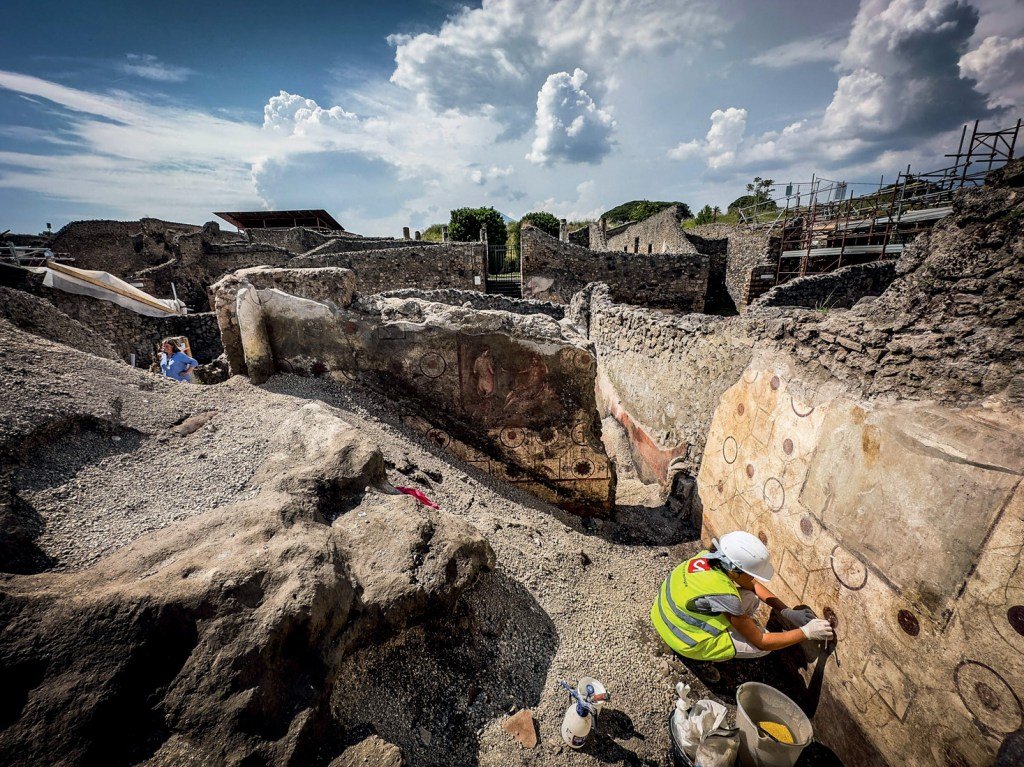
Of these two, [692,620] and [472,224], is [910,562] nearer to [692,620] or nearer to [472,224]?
[692,620]

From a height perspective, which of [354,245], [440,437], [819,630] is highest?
[354,245]

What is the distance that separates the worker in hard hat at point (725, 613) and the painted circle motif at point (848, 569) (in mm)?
323

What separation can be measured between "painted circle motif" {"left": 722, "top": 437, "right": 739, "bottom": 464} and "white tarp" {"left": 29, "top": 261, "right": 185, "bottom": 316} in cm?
1139

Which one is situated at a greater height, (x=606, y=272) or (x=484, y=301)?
(x=606, y=272)

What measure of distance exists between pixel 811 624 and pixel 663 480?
279cm

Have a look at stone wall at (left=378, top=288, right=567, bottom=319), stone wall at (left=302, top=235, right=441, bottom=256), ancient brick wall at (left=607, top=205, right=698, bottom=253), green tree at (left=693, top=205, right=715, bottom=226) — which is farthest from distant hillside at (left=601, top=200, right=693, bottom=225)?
stone wall at (left=378, top=288, right=567, bottom=319)

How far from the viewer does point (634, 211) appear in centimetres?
4106

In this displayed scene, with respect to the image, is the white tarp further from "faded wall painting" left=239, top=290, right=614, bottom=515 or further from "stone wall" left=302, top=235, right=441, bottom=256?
"faded wall painting" left=239, top=290, right=614, bottom=515

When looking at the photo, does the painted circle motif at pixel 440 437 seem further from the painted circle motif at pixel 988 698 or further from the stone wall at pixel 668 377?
the painted circle motif at pixel 988 698

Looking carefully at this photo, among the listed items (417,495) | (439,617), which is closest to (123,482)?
(417,495)

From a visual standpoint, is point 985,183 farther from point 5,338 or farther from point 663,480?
point 5,338

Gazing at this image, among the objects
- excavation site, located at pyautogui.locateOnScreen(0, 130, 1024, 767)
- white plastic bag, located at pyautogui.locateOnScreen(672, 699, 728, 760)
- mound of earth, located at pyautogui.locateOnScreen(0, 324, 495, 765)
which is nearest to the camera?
mound of earth, located at pyautogui.locateOnScreen(0, 324, 495, 765)

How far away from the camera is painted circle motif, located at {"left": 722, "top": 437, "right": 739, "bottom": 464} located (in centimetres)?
388

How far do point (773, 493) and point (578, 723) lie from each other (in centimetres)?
221
